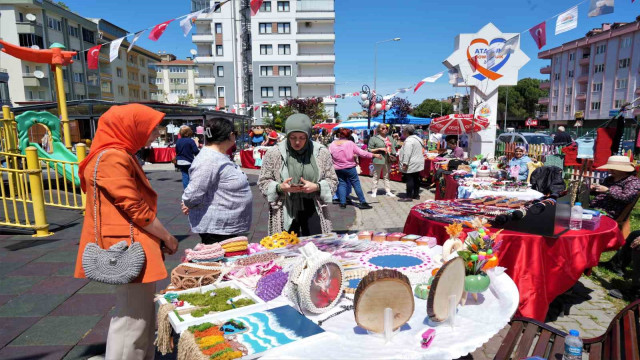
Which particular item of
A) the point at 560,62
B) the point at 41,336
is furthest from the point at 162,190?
the point at 560,62

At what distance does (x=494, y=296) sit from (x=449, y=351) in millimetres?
699

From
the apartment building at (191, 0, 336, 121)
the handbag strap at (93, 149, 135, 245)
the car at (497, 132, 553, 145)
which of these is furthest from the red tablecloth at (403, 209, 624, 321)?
the apartment building at (191, 0, 336, 121)

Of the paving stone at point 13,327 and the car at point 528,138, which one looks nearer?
the paving stone at point 13,327

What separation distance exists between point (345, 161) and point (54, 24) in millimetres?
41964

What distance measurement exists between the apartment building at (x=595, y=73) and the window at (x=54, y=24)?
4839 centimetres

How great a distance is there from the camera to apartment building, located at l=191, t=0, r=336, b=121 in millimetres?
46469

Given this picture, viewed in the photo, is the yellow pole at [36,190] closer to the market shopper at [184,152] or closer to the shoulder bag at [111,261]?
the market shopper at [184,152]

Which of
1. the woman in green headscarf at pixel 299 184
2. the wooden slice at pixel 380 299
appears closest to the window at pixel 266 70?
the woman in green headscarf at pixel 299 184

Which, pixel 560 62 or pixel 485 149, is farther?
pixel 560 62

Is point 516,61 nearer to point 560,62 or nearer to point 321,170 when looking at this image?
point 321,170

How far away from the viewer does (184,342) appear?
1.60 m

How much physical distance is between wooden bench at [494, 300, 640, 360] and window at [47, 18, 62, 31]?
46.1 metres

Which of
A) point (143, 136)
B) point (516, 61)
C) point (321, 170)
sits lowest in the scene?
point (321, 170)

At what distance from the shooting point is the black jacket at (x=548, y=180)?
598 centimetres
